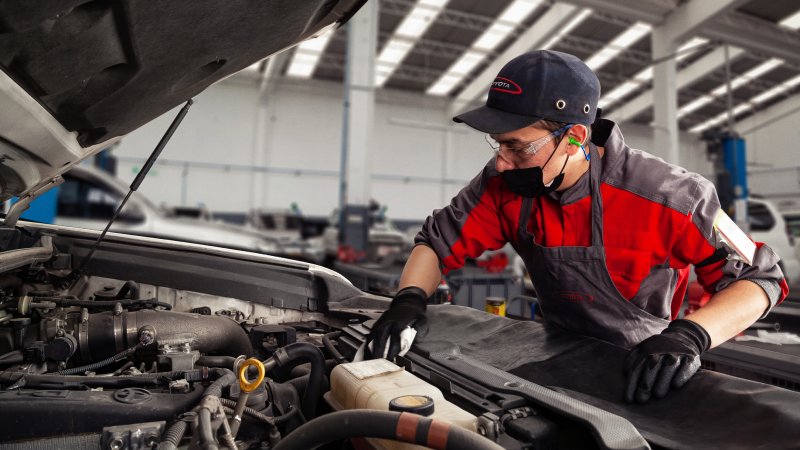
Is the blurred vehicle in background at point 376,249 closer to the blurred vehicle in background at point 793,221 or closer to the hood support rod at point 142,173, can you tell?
the hood support rod at point 142,173

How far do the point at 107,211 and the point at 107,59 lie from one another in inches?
211

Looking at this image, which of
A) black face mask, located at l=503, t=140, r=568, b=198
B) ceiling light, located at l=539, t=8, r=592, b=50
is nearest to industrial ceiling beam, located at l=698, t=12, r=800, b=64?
ceiling light, located at l=539, t=8, r=592, b=50

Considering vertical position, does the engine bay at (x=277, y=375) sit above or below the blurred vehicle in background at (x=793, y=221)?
below

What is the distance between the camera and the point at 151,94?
1.15 meters

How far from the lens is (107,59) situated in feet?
3.07

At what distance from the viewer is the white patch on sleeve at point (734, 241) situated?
1314mm

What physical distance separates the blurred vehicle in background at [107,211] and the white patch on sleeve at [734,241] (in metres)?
5.20

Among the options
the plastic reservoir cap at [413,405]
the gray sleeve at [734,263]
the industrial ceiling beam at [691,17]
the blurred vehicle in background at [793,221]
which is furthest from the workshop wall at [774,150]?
the plastic reservoir cap at [413,405]

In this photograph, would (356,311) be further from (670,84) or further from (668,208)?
(670,84)

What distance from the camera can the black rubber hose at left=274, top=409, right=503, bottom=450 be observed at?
2.17 feet

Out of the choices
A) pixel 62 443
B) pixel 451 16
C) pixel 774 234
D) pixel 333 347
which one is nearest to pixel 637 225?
pixel 333 347

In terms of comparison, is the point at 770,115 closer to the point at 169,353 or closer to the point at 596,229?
the point at 596,229

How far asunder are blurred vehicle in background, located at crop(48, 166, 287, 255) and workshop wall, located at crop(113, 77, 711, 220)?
7.19 meters

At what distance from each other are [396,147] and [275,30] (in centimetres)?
1429
